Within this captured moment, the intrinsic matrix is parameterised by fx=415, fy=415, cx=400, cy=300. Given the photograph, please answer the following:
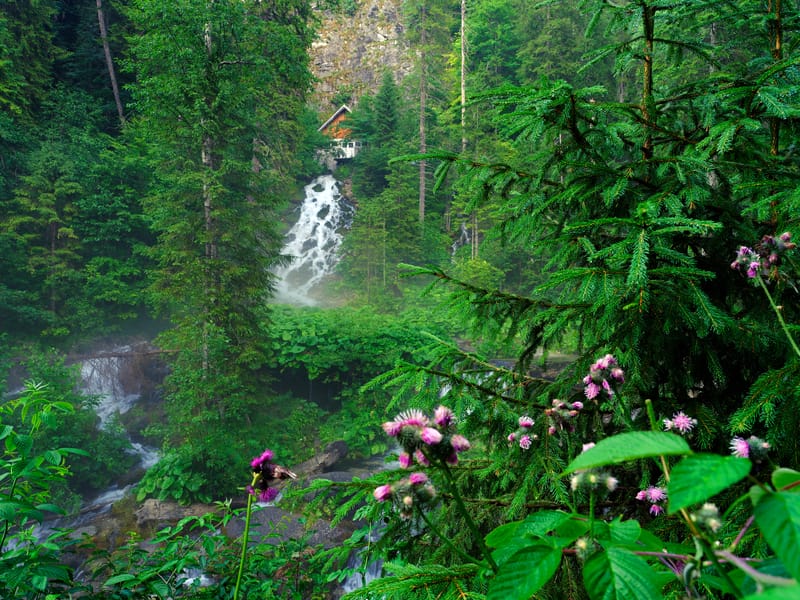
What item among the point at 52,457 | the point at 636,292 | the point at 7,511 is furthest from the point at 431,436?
the point at 52,457

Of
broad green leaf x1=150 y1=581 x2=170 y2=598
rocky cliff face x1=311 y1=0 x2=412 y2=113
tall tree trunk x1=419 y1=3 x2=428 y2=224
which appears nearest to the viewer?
broad green leaf x1=150 y1=581 x2=170 y2=598

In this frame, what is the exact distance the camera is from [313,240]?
A: 2048 cm

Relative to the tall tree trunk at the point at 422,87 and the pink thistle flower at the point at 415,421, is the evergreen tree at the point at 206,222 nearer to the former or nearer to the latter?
the pink thistle flower at the point at 415,421

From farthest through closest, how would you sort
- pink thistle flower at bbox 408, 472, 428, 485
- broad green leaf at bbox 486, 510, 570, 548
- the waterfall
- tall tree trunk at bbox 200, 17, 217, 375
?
the waterfall < tall tree trunk at bbox 200, 17, 217, 375 < pink thistle flower at bbox 408, 472, 428, 485 < broad green leaf at bbox 486, 510, 570, 548

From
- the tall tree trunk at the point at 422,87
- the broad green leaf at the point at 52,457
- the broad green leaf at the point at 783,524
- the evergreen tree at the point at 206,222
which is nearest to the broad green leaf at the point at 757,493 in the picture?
the broad green leaf at the point at 783,524

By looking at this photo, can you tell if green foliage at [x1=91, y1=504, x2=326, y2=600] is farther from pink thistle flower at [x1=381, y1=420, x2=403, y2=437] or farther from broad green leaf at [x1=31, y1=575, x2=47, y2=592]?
pink thistle flower at [x1=381, y1=420, x2=403, y2=437]

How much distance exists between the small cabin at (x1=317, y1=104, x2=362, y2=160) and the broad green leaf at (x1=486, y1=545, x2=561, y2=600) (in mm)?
23771

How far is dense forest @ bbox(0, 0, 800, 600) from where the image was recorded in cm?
106

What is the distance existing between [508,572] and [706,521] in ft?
0.76

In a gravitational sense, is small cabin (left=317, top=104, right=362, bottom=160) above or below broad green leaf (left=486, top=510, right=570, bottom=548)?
above

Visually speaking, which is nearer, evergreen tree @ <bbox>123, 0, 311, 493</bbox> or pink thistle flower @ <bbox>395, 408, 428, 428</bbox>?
pink thistle flower @ <bbox>395, 408, 428, 428</bbox>

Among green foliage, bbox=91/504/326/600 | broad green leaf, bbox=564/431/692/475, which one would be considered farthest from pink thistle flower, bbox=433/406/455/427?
green foliage, bbox=91/504/326/600

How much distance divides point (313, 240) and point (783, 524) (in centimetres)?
2090

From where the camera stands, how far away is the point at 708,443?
54.3 inches
